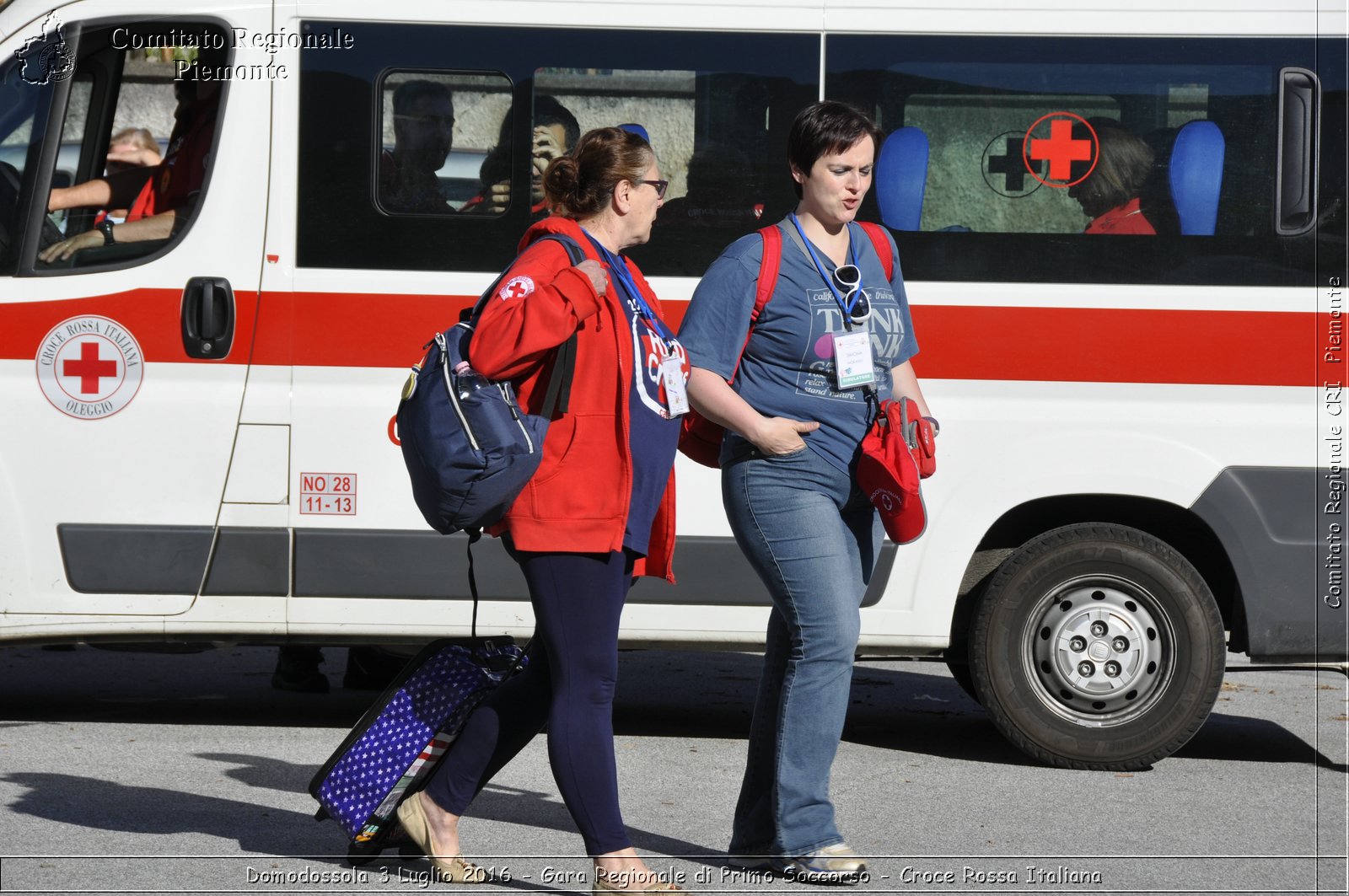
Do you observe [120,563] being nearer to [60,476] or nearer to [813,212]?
[60,476]

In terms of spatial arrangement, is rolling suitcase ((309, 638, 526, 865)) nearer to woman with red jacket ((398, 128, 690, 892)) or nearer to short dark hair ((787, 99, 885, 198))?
woman with red jacket ((398, 128, 690, 892))

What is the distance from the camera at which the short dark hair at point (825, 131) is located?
13.7ft

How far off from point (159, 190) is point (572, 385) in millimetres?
2610

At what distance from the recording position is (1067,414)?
18.6 feet

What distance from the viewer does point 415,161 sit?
5.72 meters

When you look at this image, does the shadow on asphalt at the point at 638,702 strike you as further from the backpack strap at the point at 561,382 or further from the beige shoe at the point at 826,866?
the backpack strap at the point at 561,382

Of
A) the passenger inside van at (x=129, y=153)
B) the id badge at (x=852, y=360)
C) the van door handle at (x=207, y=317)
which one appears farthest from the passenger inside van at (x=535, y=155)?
the id badge at (x=852, y=360)

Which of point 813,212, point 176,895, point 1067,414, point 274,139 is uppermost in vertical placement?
point 274,139

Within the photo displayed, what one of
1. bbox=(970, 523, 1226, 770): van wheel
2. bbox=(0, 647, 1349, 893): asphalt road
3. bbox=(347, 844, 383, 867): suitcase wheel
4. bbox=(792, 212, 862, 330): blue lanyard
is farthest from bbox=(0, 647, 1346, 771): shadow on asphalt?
bbox=(792, 212, 862, 330): blue lanyard

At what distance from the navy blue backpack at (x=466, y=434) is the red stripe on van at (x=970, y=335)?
6.16 feet

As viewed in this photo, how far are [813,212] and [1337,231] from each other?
228 centimetres

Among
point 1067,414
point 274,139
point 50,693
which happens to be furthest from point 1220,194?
point 50,693

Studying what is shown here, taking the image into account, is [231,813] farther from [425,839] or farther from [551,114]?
[551,114]

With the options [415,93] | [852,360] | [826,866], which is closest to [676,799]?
[826,866]
